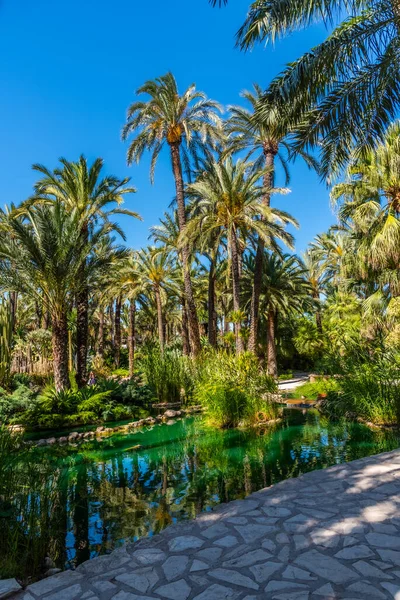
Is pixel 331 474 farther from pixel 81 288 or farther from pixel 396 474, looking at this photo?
pixel 81 288

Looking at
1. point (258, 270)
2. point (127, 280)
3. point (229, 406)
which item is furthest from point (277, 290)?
point (229, 406)

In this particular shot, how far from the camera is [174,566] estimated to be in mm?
3109

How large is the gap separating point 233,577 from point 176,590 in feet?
1.27

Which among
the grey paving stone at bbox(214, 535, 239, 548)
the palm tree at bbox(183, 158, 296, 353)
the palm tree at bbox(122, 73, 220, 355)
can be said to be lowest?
the grey paving stone at bbox(214, 535, 239, 548)

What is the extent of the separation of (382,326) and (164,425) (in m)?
9.15

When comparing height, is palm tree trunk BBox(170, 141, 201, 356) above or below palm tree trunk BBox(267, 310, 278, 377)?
above

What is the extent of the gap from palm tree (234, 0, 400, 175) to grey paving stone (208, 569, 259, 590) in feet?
28.3

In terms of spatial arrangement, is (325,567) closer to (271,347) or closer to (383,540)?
(383,540)

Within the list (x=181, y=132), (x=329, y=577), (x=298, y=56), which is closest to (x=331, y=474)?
(x=329, y=577)

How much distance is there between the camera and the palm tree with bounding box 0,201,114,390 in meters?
12.9

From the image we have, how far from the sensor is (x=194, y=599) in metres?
2.65

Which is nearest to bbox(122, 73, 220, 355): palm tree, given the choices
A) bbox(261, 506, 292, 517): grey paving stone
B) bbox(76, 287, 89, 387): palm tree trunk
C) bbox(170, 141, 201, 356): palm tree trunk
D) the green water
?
bbox(170, 141, 201, 356): palm tree trunk

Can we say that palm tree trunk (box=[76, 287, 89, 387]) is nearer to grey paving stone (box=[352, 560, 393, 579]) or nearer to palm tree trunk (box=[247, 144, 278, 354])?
palm tree trunk (box=[247, 144, 278, 354])

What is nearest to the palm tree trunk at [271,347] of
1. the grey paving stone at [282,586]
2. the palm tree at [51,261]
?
the palm tree at [51,261]
